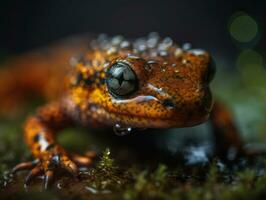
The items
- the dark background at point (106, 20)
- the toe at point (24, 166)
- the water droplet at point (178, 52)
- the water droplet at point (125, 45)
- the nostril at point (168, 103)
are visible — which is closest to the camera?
the nostril at point (168, 103)

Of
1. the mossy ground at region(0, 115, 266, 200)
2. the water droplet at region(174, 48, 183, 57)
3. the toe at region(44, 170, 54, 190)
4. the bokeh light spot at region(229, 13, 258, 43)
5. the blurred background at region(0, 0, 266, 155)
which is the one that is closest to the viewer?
the mossy ground at region(0, 115, 266, 200)

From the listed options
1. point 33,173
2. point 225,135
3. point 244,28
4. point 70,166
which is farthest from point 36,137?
point 244,28

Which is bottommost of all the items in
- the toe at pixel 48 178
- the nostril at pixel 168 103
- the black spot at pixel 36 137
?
the toe at pixel 48 178

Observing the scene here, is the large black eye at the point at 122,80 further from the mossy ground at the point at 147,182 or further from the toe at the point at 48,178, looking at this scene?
→ the toe at the point at 48,178

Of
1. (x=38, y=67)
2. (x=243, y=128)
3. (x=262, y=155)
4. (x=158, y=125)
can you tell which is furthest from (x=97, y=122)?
(x=38, y=67)

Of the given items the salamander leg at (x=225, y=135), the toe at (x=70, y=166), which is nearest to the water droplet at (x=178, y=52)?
the salamander leg at (x=225, y=135)

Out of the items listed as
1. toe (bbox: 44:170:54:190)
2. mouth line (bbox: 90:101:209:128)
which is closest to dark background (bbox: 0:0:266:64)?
mouth line (bbox: 90:101:209:128)

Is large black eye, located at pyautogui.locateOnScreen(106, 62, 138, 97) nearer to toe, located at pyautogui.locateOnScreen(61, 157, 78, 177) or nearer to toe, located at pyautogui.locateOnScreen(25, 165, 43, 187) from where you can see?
toe, located at pyautogui.locateOnScreen(61, 157, 78, 177)
